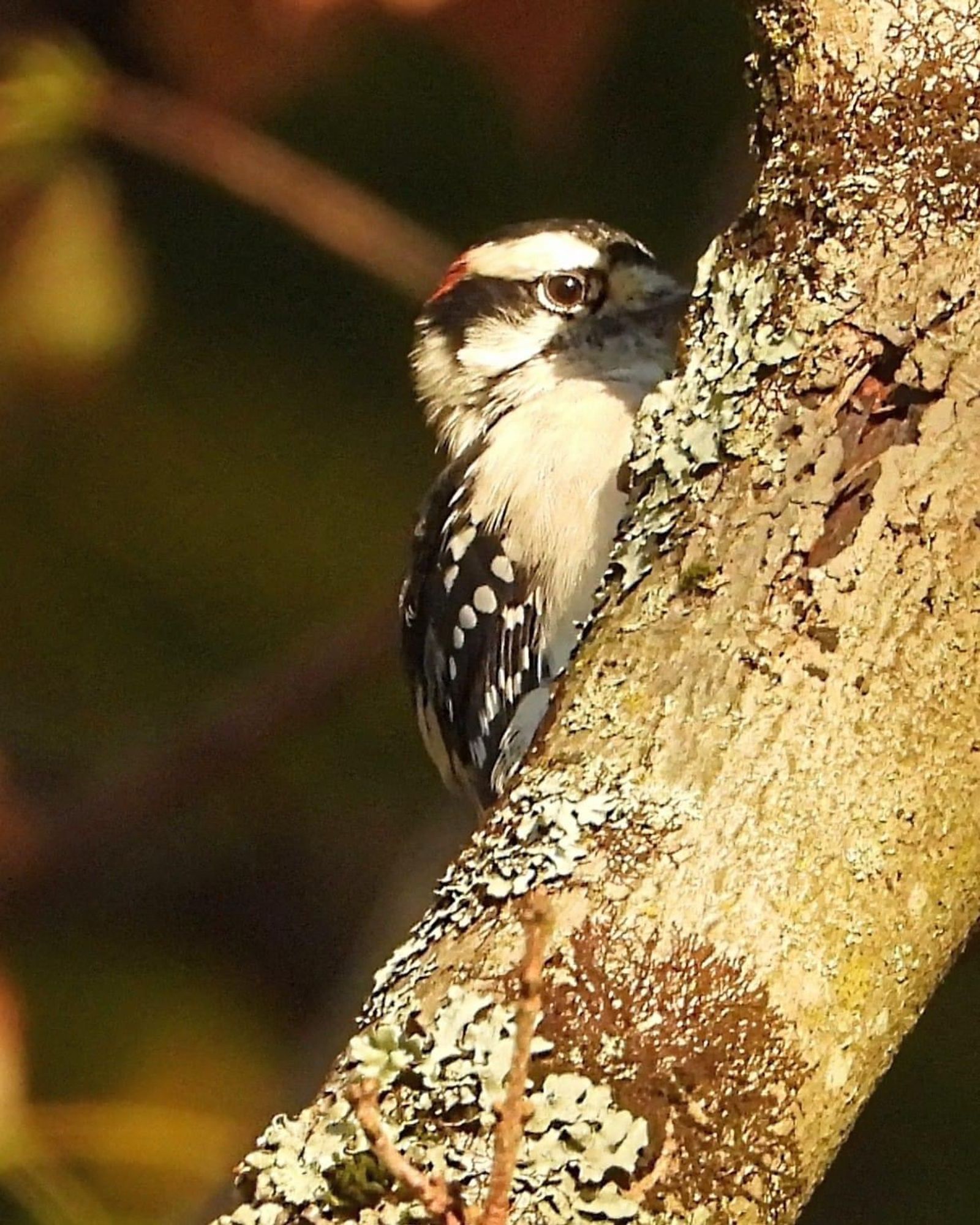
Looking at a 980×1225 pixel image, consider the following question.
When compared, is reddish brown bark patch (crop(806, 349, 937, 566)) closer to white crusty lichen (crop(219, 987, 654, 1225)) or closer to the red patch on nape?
white crusty lichen (crop(219, 987, 654, 1225))

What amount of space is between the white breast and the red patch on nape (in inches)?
17.9

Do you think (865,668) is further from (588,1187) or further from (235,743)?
(235,743)

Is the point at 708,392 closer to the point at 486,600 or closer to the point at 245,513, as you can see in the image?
the point at 486,600

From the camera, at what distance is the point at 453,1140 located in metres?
1.29

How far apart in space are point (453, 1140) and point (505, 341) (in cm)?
159

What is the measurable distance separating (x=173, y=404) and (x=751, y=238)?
2895 mm

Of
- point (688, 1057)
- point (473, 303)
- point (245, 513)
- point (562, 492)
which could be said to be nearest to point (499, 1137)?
point (688, 1057)

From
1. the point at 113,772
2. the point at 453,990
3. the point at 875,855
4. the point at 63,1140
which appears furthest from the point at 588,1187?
the point at 113,772

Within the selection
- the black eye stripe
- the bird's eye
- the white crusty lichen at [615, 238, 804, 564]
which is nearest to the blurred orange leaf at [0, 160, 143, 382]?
the black eye stripe

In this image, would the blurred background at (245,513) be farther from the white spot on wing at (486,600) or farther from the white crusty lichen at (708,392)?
the white crusty lichen at (708,392)

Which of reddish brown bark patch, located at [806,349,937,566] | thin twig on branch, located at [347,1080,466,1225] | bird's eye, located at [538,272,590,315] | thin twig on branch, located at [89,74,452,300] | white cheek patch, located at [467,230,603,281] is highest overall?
thin twig on branch, located at [89,74,452,300]

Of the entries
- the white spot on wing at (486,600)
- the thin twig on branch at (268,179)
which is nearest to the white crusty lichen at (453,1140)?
the white spot on wing at (486,600)

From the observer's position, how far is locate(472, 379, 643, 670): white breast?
2.24 meters

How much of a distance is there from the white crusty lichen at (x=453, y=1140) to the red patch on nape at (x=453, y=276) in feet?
5.45
